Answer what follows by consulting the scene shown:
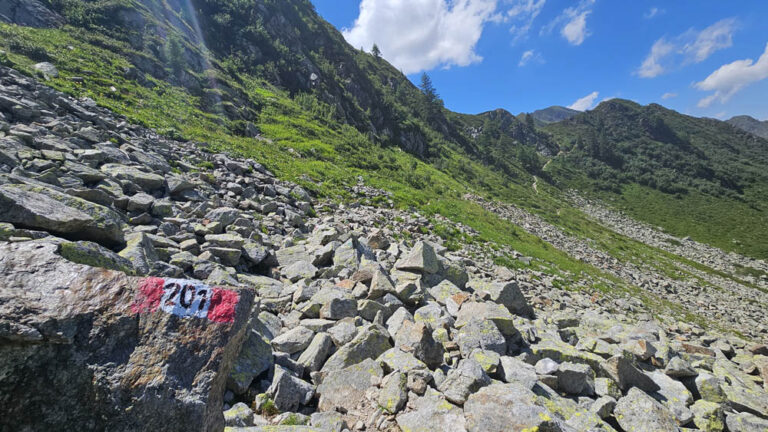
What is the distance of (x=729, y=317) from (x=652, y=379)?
3638 centimetres

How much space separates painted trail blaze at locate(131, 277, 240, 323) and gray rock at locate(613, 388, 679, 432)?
802 cm

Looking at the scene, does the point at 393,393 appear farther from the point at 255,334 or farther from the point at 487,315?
the point at 487,315

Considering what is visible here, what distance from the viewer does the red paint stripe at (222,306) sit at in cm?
398

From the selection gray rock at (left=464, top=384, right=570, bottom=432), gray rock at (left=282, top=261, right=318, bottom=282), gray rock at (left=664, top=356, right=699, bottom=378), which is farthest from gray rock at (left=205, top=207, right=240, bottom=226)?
gray rock at (left=664, top=356, right=699, bottom=378)

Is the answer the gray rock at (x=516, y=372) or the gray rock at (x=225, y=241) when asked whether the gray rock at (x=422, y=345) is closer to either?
the gray rock at (x=516, y=372)

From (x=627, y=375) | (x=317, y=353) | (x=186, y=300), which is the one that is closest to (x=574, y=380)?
(x=627, y=375)

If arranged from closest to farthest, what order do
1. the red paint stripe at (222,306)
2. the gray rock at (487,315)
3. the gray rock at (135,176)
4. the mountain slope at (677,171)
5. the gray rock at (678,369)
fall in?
1. the red paint stripe at (222,306)
2. the gray rock at (678,369)
3. the gray rock at (487,315)
4. the gray rock at (135,176)
5. the mountain slope at (677,171)

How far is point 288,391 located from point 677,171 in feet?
634

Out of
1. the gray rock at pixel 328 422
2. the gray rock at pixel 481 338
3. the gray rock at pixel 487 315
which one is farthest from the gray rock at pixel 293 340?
the gray rock at pixel 487 315

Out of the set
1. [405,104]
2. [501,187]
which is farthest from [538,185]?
[405,104]

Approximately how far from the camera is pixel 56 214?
20.9 feet

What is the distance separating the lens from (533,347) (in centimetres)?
815

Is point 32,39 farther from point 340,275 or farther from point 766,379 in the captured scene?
point 766,379

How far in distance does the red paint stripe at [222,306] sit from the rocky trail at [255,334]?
2 cm
